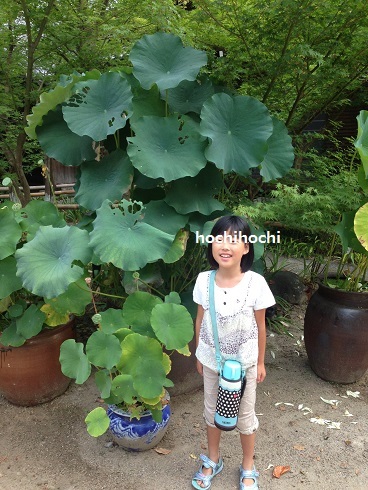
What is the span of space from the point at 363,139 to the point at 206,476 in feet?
6.17

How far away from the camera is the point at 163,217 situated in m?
2.35

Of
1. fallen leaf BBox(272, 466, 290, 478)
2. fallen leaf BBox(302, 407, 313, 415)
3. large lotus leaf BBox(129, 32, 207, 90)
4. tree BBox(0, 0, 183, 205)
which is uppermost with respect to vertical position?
tree BBox(0, 0, 183, 205)

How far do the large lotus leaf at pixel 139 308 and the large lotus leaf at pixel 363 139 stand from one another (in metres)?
1.25

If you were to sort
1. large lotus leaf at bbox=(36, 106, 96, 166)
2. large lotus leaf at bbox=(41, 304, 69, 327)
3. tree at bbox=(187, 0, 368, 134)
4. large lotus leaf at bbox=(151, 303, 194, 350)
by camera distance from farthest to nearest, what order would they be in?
tree at bbox=(187, 0, 368, 134) → large lotus leaf at bbox=(36, 106, 96, 166) → large lotus leaf at bbox=(41, 304, 69, 327) → large lotus leaf at bbox=(151, 303, 194, 350)

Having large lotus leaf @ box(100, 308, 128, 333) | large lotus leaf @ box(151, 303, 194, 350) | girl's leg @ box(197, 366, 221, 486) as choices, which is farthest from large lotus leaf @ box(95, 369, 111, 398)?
girl's leg @ box(197, 366, 221, 486)

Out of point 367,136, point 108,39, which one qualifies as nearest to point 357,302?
point 367,136

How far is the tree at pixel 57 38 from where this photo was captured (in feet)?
12.5

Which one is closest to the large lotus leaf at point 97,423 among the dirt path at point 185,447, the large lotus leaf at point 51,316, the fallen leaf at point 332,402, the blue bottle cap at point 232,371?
the dirt path at point 185,447

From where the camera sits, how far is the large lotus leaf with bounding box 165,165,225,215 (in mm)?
2367

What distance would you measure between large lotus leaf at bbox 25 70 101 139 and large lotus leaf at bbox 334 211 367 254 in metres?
1.62

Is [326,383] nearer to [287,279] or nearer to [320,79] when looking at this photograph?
[287,279]

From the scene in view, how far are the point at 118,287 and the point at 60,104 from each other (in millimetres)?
1071

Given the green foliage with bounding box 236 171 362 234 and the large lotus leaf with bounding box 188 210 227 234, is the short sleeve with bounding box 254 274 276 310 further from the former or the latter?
the green foliage with bounding box 236 171 362 234

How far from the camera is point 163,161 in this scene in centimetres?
226
